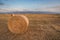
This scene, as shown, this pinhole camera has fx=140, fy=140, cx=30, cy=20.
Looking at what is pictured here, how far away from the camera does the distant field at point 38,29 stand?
2862mm

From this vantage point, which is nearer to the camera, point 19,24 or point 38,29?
point 19,24

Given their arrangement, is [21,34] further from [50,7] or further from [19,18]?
[50,7]

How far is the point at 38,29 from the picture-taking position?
10.9 feet

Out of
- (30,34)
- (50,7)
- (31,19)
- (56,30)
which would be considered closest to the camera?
(30,34)

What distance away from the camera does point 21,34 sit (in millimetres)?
3105

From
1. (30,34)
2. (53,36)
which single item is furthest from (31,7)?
(53,36)

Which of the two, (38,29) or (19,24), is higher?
(19,24)

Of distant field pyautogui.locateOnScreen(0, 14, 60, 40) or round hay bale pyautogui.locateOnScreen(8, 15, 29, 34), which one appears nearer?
distant field pyautogui.locateOnScreen(0, 14, 60, 40)

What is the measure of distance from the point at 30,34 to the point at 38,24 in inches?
26.8

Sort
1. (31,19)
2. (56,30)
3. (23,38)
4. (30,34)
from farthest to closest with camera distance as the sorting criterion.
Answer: (31,19)
(56,30)
(30,34)
(23,38)

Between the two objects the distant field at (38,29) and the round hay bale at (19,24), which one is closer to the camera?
the distant field at (38,29)

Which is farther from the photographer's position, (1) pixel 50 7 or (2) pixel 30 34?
(1) pixel 50 7

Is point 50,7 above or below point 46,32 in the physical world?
above

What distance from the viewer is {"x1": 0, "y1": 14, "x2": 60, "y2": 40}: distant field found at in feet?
9.39
